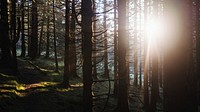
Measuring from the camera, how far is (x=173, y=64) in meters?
2.24

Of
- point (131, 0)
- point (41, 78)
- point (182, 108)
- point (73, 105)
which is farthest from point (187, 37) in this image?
point (131, 0)

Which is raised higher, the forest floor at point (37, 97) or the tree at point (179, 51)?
the tree at point (179, 51)

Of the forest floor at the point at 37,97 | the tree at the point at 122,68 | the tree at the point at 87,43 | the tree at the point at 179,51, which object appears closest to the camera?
the tree at the point at 179,51

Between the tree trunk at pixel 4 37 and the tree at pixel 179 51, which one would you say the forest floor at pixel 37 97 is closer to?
the tree trunk at pixel 4 37

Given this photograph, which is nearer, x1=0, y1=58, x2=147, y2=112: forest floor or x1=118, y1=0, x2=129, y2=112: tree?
x1=0, y1=58, x2=147, y2=112: forest floor

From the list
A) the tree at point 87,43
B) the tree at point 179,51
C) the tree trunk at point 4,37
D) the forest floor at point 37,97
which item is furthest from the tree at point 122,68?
the tree at point 179,51

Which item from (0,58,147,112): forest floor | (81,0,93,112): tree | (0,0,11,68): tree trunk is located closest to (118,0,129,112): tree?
(0,58,147,112): forest floor

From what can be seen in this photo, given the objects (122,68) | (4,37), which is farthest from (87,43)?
(4,37)

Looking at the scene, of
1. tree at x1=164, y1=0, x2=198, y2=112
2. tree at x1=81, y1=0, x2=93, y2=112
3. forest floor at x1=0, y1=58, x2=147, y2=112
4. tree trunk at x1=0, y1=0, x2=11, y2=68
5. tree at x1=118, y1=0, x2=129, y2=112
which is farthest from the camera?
tree trunk at x1=0, y1=0, x2=11, y2=68

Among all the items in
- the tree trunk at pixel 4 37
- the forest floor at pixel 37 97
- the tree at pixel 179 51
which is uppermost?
the tree trunk at pixel 4 37

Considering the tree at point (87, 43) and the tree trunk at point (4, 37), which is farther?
the tree trunk at point (4, 37)

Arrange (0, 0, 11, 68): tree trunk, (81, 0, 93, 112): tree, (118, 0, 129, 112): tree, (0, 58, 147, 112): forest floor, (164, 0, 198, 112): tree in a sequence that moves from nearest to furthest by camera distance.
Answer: (164, 0, 198, 112): tree < (81, 0, 93, 112): tree < (0, 58, 147, 112): forest floor < (118, 0, 129, 112): tree < (0, 0, 11, 68): tree trunk

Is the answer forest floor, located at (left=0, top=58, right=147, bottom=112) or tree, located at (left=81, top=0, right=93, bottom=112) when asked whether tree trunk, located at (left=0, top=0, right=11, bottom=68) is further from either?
tree, located at (left=81, top=0, right=93, bottom=112)

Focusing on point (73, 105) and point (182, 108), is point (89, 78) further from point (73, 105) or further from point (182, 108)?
point (182, 108)
